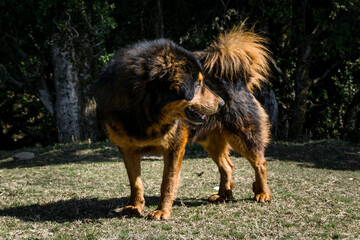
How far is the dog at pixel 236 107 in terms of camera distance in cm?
516

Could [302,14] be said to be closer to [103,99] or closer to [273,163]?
[273,163]

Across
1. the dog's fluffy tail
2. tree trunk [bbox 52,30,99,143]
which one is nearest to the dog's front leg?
the dog's fluffy tail

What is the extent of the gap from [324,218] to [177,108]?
2101mm

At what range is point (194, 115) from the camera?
14.3ft

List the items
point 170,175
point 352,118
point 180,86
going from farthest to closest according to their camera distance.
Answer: point 352,118 → point 170,175 → point 180,86

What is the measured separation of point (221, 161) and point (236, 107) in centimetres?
95

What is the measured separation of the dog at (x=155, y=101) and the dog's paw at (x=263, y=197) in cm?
134

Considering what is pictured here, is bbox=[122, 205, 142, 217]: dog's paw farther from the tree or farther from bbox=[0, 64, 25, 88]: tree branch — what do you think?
bbox=[0, 64, 25, 88]: tree branch

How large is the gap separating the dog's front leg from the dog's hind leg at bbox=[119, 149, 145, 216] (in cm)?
28

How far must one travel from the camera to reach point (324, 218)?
463 cm

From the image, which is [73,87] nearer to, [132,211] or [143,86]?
[132,211]

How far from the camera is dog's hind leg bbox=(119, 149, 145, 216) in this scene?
4734mm

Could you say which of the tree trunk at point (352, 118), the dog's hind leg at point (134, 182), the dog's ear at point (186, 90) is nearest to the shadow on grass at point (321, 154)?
the tree trunk at point (352, 118)

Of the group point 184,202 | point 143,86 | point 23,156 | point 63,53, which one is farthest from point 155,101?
point 63,53
